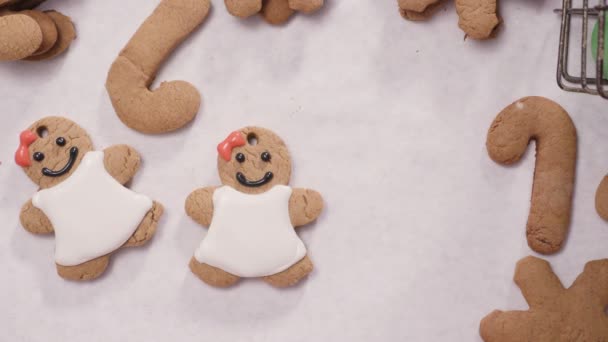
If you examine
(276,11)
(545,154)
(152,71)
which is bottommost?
(545,154)

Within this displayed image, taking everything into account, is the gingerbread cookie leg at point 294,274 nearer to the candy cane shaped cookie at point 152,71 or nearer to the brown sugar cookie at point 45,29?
the candy cane shaped cookie at point 152,71

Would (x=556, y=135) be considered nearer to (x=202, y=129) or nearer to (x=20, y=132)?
(x=202, y=129)

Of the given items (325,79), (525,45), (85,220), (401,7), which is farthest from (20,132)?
(525,45)

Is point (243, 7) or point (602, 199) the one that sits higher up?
point (243, 7)

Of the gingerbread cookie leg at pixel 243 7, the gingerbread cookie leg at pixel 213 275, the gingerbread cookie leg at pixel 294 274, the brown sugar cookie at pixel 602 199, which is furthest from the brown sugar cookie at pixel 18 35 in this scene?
the brown sugar cookie at pixel 602 199

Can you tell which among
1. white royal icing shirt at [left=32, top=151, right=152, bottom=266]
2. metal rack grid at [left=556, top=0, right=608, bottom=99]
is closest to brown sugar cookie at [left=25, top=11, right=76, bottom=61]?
white royal icing shirt at [left=32, top=151, right=152, bottom=266]

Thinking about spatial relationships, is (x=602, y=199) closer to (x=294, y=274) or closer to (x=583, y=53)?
(x=583, y=53)

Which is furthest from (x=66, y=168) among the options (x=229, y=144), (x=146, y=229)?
(x=229, y=144)
